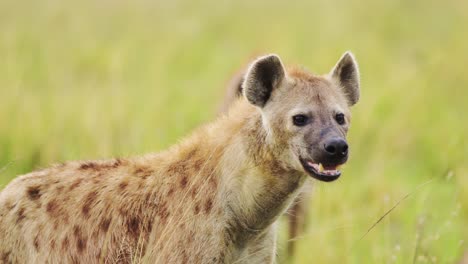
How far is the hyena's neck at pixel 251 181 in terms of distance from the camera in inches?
177

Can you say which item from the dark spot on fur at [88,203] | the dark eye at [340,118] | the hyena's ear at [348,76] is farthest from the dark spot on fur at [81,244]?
the hyena's ear at [348,76]

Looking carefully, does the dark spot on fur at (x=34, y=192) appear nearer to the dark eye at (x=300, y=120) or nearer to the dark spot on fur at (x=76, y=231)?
the dark spot on fur at (x=76, y=231)

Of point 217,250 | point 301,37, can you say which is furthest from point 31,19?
point 217,250

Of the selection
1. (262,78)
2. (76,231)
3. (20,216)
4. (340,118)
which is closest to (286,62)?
(262,78)

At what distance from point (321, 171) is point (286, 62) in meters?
1.27

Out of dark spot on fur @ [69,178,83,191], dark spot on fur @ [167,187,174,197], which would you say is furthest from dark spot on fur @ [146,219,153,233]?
dark spot on fur @ [69,178,83,191]

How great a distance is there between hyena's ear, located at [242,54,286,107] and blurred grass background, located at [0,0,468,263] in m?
0.65

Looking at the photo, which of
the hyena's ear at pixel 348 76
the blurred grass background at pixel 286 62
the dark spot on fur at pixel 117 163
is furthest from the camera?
the blurred grass background at pixel 286 62

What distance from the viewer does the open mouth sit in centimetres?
432

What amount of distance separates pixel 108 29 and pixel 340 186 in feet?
14.4

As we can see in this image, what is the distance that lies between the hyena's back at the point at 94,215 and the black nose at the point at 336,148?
1.85ft

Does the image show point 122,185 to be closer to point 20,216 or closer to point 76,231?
point 76,231

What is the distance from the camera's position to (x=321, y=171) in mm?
4352

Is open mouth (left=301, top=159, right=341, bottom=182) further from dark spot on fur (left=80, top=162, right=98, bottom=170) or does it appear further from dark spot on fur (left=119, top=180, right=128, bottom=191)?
dark spot on fur (left=80, top=162, right=98, bottom=170)
